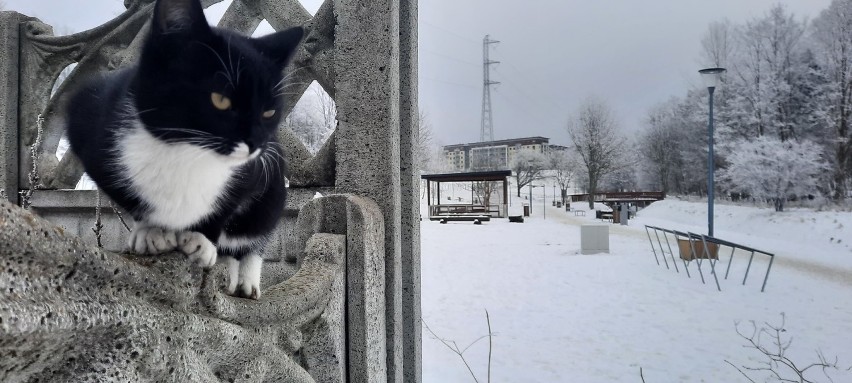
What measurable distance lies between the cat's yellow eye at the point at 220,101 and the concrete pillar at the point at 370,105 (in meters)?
1.00

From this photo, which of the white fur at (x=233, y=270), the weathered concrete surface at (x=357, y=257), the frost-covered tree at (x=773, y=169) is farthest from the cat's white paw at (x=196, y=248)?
the frost-covered tree at (x=773, y=169)

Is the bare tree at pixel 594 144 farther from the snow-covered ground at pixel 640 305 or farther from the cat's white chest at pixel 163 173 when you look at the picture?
the cat's white chest at pixel 163 173

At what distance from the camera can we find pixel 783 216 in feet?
27.1

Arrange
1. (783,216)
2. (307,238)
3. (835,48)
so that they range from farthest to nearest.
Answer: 1. (783,216)
2. (835,48)
3. (307,238)

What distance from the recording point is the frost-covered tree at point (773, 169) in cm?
819

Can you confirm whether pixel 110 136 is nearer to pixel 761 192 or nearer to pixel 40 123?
pixel 40 123

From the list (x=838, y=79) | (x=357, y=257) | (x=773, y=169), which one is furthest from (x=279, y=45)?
(x=773, y=169)

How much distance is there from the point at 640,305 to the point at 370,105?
19.9ft

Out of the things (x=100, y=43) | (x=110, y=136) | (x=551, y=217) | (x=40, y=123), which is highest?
(x=100, y=43)

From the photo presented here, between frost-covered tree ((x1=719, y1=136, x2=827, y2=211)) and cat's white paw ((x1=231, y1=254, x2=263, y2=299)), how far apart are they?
9.45 metres

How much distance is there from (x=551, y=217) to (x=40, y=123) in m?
16.1

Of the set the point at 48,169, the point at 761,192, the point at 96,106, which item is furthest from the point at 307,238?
the point at 761,192

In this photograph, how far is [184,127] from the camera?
28.1 inches

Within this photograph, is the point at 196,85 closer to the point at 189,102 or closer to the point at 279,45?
the point at 189,102
